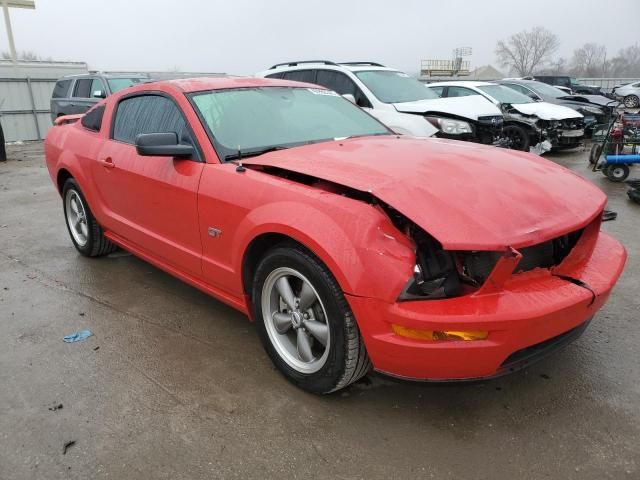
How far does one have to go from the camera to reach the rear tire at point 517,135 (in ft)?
32.9

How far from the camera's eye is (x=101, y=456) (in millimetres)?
2223

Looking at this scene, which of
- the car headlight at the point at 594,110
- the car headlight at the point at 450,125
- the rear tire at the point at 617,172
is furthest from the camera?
the car headlight at the point at 594,110

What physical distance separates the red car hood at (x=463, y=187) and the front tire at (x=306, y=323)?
17.8 inches

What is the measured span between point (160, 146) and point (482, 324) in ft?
6.78

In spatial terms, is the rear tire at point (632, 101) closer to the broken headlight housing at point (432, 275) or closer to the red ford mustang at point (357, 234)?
the red ford mustang at point (357, 234)

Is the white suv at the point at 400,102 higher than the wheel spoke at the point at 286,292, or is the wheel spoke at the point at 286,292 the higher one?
the white suv at the point at 400,102

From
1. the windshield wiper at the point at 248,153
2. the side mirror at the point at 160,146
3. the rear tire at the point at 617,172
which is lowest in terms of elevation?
the rear tire at the point at 617,172

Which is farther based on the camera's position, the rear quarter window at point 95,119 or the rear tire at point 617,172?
the rear tire at point 617,172

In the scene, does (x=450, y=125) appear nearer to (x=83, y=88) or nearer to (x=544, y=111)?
(x=544, y=111)

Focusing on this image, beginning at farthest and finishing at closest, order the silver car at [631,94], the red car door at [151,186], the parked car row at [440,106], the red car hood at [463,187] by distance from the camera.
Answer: the silver car at [631,94] < the parked car row at [440,106] < the red car door at [151,186] < the red car hood at [463,187]

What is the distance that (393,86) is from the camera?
821 centimetres

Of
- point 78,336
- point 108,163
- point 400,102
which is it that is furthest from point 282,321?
point 400,102

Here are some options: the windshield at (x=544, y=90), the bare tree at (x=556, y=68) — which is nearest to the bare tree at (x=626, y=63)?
the bare tree at (x=556, y=68)

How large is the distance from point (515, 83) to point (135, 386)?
13643mm
